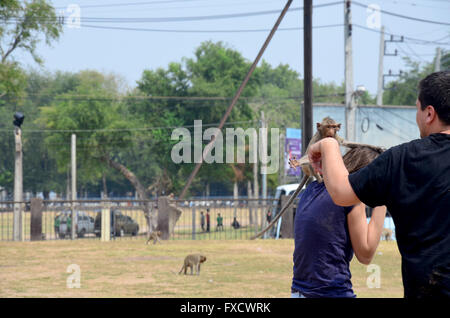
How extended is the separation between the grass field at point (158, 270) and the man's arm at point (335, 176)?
22.9ft

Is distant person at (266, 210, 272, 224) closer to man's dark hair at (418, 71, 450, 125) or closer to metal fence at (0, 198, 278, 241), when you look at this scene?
metal fence at (0, 198, 278, 241)

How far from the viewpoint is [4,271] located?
11992 mm

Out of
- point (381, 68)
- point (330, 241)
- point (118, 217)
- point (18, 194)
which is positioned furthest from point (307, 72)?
point (381, 68)

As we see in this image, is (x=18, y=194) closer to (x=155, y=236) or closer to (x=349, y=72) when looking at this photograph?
(x=155, y=236)

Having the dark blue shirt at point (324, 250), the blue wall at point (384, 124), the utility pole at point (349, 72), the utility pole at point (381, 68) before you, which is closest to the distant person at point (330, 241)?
the dark blue shirt at point (324, 250)

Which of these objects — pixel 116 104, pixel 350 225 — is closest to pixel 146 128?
pixel 116 104

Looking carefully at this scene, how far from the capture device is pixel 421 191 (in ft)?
6.71

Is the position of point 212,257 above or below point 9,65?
below

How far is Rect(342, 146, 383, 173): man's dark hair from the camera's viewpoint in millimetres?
2863

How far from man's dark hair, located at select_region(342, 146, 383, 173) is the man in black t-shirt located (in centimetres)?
71

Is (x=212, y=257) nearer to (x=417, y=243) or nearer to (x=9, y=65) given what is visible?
(x=417, y=243)

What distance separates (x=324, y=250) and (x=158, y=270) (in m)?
9.70

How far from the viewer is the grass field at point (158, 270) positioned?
949cm
